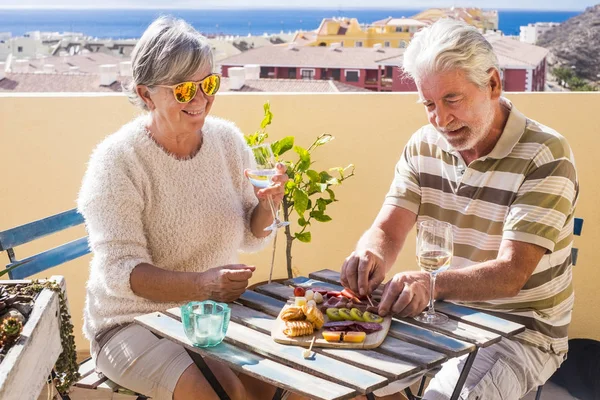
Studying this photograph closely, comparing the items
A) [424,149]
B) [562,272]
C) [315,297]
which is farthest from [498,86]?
[315,297]

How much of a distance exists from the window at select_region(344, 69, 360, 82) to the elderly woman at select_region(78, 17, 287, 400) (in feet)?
130

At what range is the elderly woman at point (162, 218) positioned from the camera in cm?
196

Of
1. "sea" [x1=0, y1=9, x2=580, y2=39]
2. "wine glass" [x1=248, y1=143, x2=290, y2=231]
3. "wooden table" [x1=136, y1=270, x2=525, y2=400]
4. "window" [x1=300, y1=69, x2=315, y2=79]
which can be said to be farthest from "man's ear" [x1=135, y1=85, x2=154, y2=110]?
"sea" [x1=0, y1=9, x2=580, y2=39]

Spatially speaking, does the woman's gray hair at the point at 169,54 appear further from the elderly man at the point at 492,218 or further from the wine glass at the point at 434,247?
the wine glass at the point at 434,247

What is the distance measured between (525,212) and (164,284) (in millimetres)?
953

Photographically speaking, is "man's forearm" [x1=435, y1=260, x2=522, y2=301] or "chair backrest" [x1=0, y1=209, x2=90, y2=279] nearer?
"man's forearm" [x1=435, y1=260, x2=522, y2=301]

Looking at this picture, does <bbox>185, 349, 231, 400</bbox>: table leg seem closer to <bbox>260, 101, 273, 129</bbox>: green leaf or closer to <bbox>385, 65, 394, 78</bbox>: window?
<bbox>260, 101, 273, 129</bbox>: green leaf

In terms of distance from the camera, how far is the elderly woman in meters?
1.96

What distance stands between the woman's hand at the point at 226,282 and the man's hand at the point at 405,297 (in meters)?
0.35

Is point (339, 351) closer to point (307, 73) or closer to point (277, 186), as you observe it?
point (277, 186)

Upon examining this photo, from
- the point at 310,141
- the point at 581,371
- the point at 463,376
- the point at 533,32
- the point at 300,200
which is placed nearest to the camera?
the point at 463,376

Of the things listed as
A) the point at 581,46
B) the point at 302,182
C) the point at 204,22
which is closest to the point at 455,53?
the point at 302,182

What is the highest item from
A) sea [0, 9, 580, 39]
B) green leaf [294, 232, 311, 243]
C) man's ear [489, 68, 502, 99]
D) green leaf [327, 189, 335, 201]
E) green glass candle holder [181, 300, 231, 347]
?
man's ear [489, 68, 502, 99]

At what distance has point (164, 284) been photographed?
202cm
